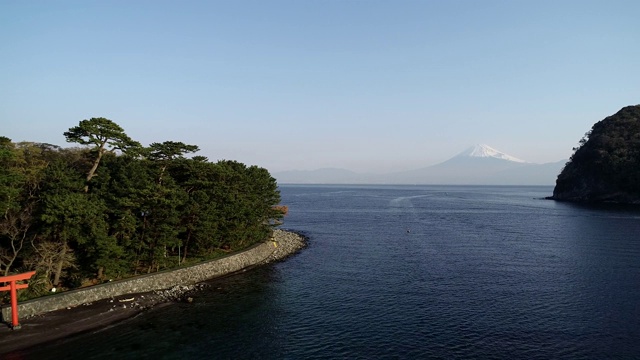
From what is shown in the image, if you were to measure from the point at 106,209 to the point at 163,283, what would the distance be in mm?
9253

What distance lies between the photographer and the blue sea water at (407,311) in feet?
80.4

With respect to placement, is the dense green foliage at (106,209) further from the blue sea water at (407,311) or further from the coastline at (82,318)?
the blue sea water at (407,311)

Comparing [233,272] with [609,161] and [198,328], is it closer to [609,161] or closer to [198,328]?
[198,328]

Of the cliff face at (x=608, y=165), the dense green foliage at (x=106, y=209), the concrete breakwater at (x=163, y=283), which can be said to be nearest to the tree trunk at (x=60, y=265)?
the dense green foliage at (x=106, y=209)

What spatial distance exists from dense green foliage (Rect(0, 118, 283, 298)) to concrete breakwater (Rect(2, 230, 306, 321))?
195cm

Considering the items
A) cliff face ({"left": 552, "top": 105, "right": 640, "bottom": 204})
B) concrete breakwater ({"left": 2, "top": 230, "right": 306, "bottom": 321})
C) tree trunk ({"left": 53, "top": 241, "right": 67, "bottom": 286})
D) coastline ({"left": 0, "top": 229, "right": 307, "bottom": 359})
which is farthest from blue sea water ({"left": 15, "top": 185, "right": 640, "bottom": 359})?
cliff face ({"left": 552, "top": 105, "right": 640, "bottom": 204})

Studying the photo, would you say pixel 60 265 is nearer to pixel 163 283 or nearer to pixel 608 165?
pixel 163 283

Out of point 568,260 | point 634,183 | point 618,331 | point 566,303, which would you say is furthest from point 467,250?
point 634,183

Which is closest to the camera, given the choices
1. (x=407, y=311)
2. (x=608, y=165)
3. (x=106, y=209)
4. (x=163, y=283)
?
(x=407, y=311)

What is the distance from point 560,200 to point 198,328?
170 metres

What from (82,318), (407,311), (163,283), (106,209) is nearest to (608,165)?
(407,311)

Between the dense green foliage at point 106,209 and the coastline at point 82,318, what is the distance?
11.4 feet

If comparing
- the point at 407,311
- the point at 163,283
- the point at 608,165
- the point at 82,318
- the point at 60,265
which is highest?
the point at 608,165

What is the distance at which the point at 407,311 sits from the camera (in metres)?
31.2
